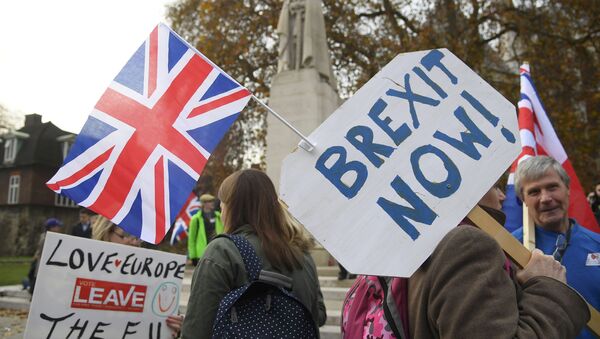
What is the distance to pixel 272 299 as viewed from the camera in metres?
1.87

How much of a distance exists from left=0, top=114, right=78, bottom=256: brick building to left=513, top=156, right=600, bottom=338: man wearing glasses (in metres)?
40.4

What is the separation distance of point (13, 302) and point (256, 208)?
9035mm

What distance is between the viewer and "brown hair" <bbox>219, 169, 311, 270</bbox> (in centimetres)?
213

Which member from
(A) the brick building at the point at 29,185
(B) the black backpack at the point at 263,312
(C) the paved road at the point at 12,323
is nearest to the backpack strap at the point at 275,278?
(B) the black backpack at the point at 263,312

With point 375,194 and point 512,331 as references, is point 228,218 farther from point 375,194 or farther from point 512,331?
point 512,331

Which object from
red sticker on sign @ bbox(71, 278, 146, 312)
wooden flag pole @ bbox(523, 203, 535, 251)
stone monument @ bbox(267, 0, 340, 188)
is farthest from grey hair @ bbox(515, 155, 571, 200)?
stone monument @ bbox(267, 0, 340, 188)

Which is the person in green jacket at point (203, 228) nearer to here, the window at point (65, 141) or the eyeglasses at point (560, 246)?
the eyeglasses at point (560, 246)

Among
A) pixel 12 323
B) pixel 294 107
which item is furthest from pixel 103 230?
pixel 294 107

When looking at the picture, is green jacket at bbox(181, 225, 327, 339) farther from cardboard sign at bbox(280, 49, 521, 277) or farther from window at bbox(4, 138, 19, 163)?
window at bbox(4, 138, 19, 163)

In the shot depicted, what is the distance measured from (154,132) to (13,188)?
44677mm

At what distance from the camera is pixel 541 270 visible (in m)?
1.40

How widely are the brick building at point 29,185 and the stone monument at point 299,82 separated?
3355cm

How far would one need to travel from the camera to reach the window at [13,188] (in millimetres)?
40125

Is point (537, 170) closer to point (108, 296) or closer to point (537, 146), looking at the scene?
point (537, 146)
